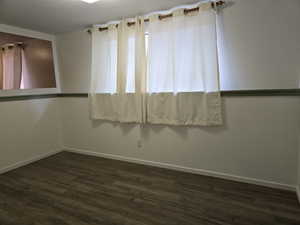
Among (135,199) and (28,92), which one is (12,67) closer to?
(28,92)

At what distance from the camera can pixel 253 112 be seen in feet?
7.14

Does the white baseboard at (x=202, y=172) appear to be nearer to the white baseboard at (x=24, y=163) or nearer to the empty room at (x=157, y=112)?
the empty room at (x=157, y=112)

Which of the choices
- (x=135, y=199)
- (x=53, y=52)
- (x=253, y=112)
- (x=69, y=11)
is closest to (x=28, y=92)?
(x=53, y=52)

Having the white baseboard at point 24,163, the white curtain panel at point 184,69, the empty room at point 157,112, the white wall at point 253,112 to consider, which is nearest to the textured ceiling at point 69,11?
the empty room at point 157,112

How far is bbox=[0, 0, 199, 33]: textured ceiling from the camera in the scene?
7.07 feet

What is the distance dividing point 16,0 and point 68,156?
2345 millimetres

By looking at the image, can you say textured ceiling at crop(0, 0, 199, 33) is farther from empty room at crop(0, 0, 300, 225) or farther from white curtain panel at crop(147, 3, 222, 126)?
white curtain panel at crop(147, 3, 222, 126)

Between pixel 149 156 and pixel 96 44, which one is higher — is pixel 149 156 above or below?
below

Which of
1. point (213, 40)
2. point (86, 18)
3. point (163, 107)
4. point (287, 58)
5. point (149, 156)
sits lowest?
point (149, 156)

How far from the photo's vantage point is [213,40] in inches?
87.6

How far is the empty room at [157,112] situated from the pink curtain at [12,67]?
2 cm

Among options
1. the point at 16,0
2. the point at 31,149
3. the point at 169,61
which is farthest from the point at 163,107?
the point at 31,149

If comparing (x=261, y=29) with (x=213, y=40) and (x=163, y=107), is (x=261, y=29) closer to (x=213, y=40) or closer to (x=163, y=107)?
(x=213, y=40)

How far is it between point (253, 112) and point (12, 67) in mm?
3342
